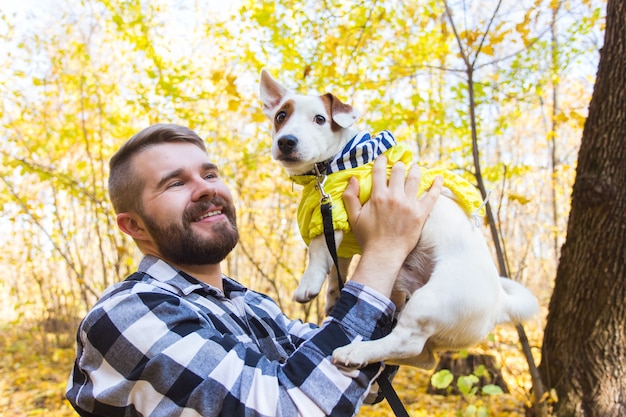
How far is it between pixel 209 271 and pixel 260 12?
11.0 ft

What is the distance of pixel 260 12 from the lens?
4.26 meters

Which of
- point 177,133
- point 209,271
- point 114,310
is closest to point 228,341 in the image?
point 114,310

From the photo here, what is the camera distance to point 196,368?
1.11 metres

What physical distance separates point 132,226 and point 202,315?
516 mm

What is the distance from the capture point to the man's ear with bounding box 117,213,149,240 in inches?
63.7

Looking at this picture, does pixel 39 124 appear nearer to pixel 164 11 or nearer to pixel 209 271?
pixel 164 11

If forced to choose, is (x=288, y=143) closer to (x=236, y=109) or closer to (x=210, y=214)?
(x=210, y=214)

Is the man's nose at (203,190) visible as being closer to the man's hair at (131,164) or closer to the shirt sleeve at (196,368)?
the man's hair at (131,164)

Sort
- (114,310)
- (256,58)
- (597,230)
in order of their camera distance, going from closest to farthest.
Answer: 1. (114,310)
2. (597,230)
3. (256,58)

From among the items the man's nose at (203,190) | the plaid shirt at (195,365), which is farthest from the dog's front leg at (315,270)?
the man's nose at (203,190)

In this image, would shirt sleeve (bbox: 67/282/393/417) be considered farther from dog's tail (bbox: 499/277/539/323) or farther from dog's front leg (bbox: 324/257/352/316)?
dog's tail (bbox: 499/277/539/323)

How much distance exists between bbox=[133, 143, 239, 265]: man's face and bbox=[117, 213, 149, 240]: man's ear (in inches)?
2.1

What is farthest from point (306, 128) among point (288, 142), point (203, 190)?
point (203, 190)

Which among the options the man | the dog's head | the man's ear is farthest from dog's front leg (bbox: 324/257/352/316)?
the man's ear
